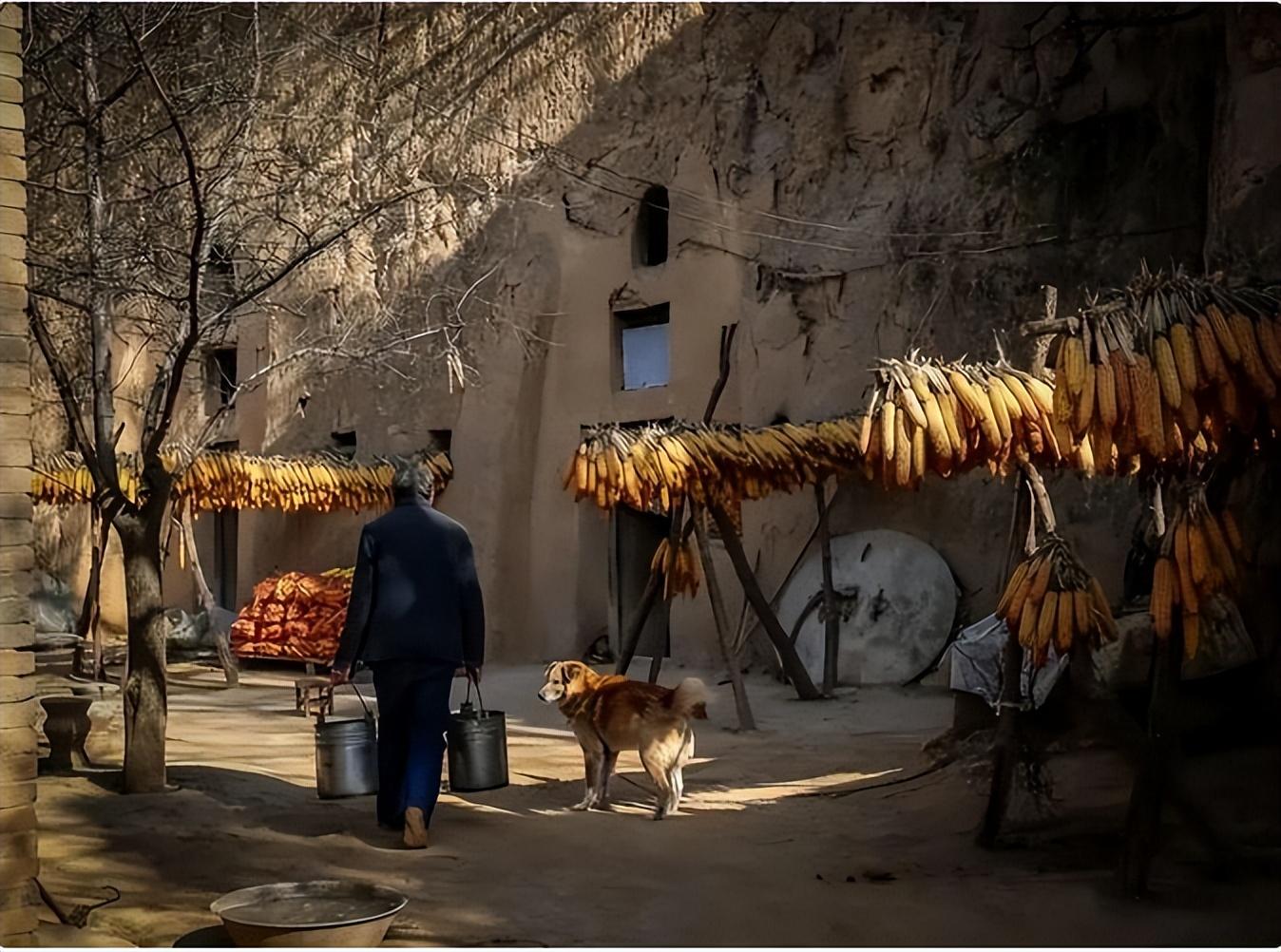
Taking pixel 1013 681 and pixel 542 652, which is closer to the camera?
pixel 1013 681

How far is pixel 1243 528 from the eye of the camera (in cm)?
600

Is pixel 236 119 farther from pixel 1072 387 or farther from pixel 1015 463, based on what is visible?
pixel 1072 387

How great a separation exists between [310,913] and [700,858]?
214 centimetres

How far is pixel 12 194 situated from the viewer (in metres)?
4.65

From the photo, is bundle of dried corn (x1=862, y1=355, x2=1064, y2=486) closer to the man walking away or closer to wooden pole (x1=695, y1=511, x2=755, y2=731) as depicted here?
the man walking away

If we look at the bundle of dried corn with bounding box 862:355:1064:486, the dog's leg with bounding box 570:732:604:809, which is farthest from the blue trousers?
the bundle of dried corn with bounding box 862:355:1064:486

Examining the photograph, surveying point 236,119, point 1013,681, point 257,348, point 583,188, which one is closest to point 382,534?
point 1013,681

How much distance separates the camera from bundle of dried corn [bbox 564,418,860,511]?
988cm

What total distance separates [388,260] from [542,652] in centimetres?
685

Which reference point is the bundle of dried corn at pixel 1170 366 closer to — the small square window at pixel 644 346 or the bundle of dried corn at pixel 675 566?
the bundle of dried corn at pixel 675 566

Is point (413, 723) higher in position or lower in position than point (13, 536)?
lower

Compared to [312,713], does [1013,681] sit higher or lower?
Answer: higher

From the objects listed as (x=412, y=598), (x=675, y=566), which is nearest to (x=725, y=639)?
(x=675, y=566)

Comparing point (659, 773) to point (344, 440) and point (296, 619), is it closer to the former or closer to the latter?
point (296, 619)
